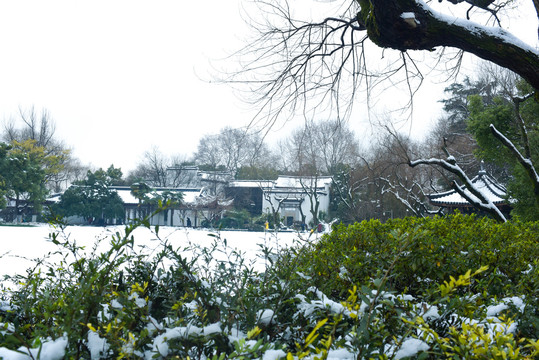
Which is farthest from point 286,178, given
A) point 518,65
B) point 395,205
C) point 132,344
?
point 132,344

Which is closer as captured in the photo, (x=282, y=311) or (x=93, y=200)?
(x=282, y=311)

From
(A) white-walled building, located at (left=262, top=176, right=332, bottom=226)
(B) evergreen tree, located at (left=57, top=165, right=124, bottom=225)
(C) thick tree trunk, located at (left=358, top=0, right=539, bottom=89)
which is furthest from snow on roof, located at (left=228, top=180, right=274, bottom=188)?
(C) thick tree trunk, located at (left=358, top=0, right=539, bottom=89)

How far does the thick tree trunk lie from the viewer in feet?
10.3

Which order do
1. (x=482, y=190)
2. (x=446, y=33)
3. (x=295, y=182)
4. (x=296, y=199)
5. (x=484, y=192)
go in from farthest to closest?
(x=295, y=182), (x=296, y=199), (x=482, y=190), (x=484, y=192), (x=446, y=33)

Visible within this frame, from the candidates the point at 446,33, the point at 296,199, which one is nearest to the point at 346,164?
the point at 296,199

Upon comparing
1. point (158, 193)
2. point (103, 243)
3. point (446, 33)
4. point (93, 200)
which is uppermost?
point (446, 33)

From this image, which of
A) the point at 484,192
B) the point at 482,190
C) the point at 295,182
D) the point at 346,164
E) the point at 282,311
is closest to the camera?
the point at 282,311

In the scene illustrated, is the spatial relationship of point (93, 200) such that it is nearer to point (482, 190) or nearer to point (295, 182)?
point (295, 182)

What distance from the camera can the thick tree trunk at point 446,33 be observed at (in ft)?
10.3

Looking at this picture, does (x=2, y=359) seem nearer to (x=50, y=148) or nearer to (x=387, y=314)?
(x=387, y=314)

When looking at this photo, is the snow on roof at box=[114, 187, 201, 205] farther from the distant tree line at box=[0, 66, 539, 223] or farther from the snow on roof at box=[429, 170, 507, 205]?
the snow on roof at box=[429, 170, 507, 205]

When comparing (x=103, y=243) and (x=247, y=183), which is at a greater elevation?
(x=247, y=183)

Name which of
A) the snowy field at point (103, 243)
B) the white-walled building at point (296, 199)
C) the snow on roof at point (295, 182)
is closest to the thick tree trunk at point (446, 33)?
the snowy field at point (103, 243)

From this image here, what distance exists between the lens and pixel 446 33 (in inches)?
128
